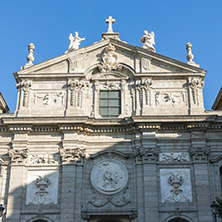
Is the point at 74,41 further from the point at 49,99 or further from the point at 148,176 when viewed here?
the point at 148,176

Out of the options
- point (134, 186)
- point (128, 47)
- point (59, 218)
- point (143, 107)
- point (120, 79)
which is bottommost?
point (59, 218)

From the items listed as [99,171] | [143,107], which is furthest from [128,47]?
[99,171]

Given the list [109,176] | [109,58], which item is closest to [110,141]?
[109,176]

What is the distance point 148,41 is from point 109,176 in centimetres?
957

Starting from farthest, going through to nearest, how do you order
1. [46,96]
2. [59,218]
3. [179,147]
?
[46,96] < [179,147] < [59,218]

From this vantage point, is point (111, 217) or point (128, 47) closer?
point (111, 217)

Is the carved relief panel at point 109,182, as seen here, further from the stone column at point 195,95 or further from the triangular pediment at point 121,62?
the triangular pediment at point 121,62

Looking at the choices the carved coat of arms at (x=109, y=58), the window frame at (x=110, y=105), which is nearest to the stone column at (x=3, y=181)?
the window frame at (x=110, y=105)

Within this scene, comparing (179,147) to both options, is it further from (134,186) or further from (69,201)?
(69,201)

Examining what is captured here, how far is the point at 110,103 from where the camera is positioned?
25922mm

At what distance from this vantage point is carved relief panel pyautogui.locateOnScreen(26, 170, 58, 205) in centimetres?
2311

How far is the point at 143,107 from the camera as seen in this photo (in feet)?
Result: 82.9

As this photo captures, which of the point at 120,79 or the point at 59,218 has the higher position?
the point at 120,79

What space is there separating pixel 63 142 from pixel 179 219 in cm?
756
